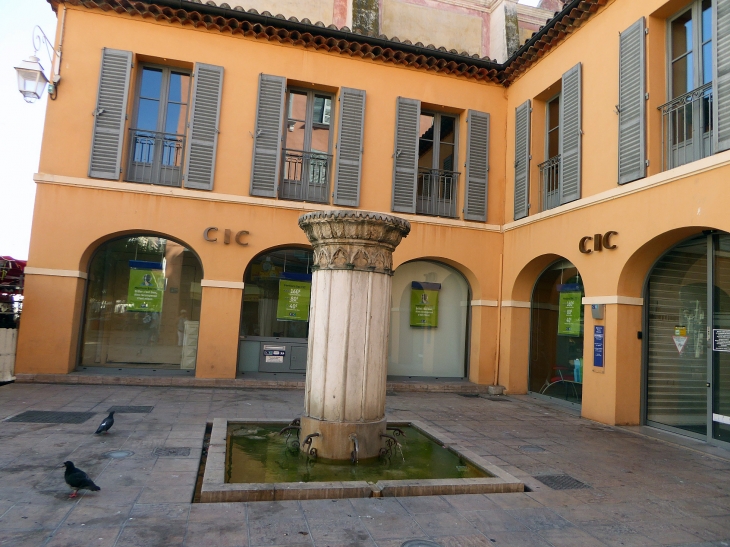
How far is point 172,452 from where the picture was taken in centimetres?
579

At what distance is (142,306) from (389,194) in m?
5.73

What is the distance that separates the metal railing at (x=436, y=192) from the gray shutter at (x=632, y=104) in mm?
4220

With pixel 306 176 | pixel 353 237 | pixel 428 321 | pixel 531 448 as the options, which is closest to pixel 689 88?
pixel 531 448

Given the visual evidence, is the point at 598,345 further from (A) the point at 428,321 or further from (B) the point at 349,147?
(B) the point at 349,147

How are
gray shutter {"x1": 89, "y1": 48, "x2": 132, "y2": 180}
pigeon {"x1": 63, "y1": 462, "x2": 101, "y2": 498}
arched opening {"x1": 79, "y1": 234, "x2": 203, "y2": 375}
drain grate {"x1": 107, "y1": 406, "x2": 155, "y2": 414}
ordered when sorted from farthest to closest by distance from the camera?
arched opening {"x1": 79, "y1": 234, "x2": 203, "y2": 375}, gray shutter {"x1": 89, "y1": 48, "x2": 132, "y2": 180}, drain grate {"x1": 107, "y1": 406, "x2": 155, "y2": 414}, pigeon {"x1": 63, "y1": 462, "x2": 101, "y2": 498}

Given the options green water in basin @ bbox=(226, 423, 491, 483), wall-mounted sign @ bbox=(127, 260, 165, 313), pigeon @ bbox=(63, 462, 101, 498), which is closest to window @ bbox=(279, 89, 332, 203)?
wall-mounted sign @ bbox=(127, 260, 165, 313)

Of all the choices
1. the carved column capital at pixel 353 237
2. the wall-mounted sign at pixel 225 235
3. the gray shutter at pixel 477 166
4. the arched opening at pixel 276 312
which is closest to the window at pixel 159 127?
the wall-mounted sign at pixel 225 235

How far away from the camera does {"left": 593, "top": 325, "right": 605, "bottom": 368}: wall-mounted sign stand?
8.97 metres

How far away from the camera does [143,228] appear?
10750mm

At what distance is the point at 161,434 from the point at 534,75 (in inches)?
399

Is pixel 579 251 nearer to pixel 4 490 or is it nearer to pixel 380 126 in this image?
pixel 380 126

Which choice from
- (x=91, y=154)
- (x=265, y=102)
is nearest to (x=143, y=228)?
(x=91, y=154)

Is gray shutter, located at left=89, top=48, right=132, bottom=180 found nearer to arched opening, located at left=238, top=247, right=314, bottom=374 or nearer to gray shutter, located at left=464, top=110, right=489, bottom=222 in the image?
arched opening, located at left=238, top=247, right=314, bottom=374

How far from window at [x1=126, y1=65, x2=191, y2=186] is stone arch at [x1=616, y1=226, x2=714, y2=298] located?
8455 mm
